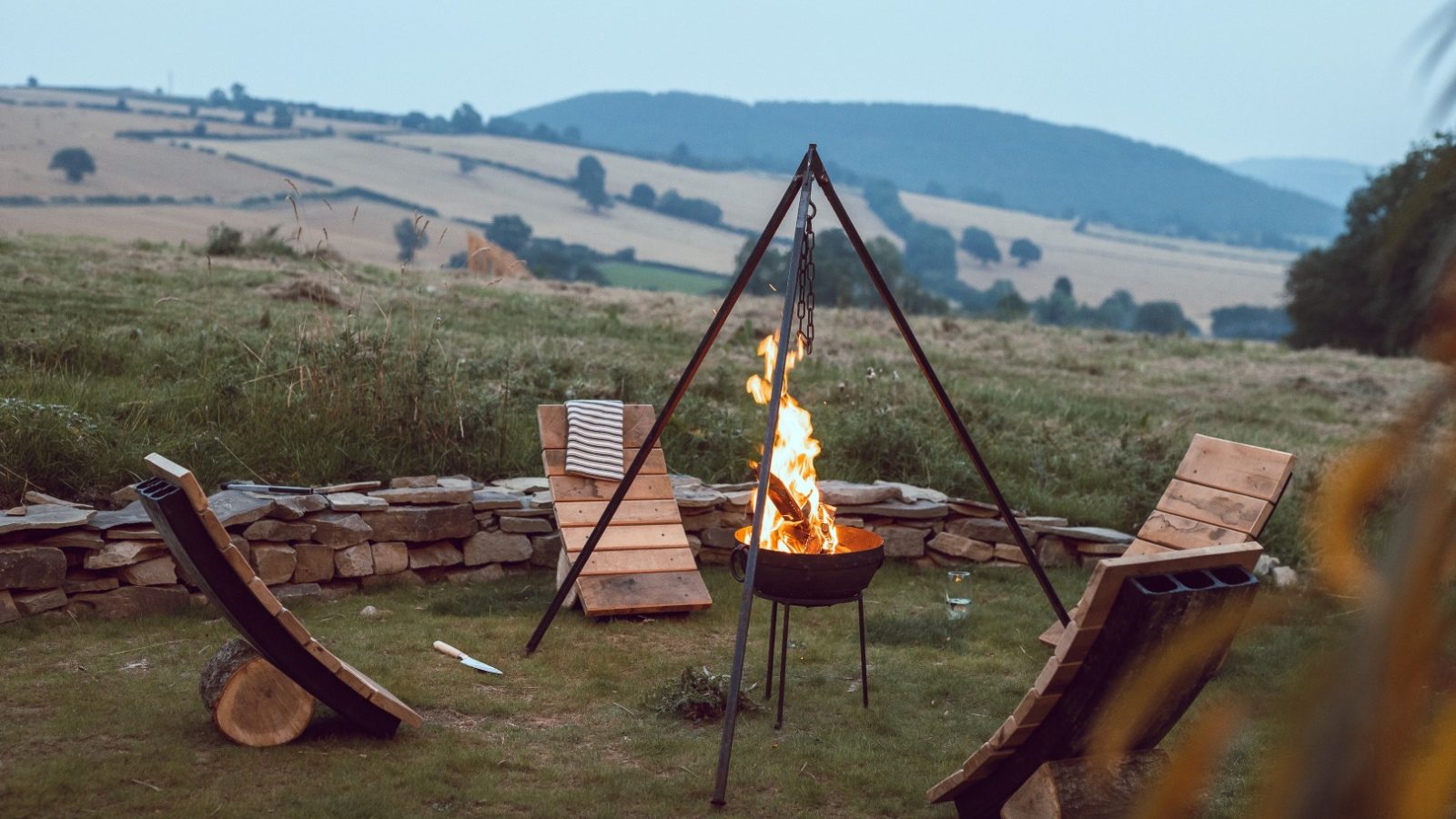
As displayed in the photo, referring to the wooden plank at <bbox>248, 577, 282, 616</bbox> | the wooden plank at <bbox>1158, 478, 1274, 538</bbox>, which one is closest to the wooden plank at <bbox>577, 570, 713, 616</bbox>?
the wooden plank at <bbox>248, 577, 282, 616</bbox>

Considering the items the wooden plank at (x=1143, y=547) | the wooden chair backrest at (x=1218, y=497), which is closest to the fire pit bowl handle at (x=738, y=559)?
the wooden chair backrest at (x=1218, y=497)

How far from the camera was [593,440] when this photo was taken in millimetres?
6469

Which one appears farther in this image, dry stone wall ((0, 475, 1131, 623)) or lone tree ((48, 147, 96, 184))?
lone tree ((48, 147, 96, 184))

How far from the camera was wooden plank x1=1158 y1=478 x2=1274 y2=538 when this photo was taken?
17.8 ft

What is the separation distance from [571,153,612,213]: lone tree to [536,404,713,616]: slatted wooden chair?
165 feet

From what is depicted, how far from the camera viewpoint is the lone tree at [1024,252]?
64625mm

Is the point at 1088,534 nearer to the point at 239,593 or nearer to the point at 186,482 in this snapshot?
the point at 239,593

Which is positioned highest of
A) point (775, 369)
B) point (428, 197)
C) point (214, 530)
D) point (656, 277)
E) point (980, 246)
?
point (775, 369)

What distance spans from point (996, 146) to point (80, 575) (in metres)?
112

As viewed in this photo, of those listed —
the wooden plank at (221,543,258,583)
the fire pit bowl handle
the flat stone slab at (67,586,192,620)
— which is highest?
the wooden plank at (221,543,258,583)

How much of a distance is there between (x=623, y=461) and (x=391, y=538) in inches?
49.3

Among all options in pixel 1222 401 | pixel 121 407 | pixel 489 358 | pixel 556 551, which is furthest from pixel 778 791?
pixel 1222 401

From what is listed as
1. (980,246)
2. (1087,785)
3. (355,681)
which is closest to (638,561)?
(355,681)

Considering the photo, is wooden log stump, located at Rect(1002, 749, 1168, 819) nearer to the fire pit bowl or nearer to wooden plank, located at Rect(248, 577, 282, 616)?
the fire pit bowl
